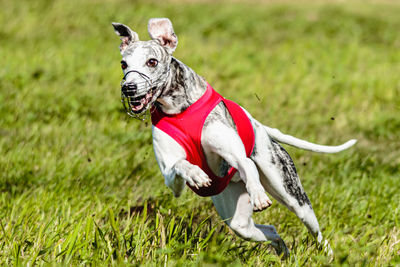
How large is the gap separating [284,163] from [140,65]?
149cm

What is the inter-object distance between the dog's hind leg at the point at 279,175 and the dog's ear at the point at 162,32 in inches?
39.3

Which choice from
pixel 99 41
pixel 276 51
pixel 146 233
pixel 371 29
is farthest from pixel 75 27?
pixel 146 233

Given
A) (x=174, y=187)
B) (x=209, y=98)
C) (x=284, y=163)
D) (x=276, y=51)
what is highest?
(x=209, y=98)

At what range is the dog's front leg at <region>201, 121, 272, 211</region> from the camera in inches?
134

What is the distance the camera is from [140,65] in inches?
131

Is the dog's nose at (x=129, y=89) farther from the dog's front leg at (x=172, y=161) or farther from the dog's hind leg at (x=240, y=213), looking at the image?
the dog's hind leg at (x=240, y=213)

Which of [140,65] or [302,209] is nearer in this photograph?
[140,65]

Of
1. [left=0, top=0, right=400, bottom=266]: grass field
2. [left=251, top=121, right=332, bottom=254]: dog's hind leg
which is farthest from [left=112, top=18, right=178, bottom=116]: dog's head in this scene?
[left=251, top=121, right=332, bottom=254]: dog's hind leg

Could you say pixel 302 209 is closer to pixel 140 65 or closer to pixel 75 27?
pixel 140 65

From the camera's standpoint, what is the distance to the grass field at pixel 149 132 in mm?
3889

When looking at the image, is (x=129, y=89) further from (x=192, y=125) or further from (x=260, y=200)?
(x=260, y=200)

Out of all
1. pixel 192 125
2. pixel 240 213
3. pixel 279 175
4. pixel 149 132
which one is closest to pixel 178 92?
pixel 192 125

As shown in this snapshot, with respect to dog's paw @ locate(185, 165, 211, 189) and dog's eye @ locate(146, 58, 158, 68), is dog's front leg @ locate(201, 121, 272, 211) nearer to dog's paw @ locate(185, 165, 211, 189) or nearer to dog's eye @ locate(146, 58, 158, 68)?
dog's paw @ locate(185, 165, 211, 189)

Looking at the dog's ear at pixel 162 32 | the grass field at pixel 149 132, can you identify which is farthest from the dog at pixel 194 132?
the grass field at pixel 149 132
